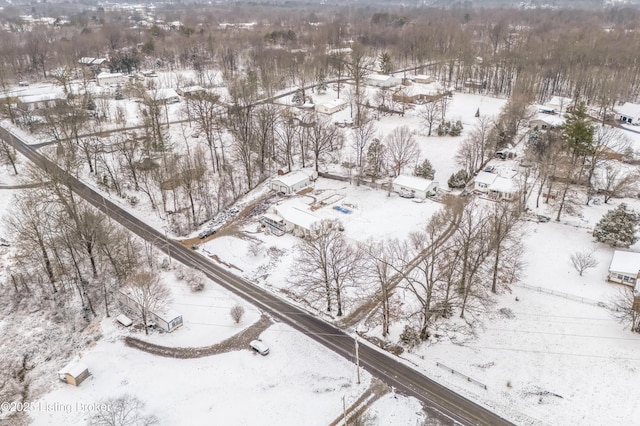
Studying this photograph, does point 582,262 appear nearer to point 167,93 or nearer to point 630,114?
point 630,114

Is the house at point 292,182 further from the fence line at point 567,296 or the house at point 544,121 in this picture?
the house at point 544,121

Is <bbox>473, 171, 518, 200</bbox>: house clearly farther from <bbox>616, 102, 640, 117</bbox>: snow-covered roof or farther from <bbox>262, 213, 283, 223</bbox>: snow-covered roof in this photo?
<bbox>616, 102, 640, 117</bbox>: snow-covered roof

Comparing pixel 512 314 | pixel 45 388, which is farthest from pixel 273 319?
pixel 512 314

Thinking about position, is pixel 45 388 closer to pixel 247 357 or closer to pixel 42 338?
pixel 42 338

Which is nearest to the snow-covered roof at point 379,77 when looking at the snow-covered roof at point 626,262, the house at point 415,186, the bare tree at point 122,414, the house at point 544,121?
the house at point 544,121

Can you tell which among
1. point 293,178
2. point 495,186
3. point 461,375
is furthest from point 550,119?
point 461,375

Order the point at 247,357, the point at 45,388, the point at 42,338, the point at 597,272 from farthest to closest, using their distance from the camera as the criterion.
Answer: the point at 597,272, the point at 42,338, the point at 247,357, the point at 45,388
